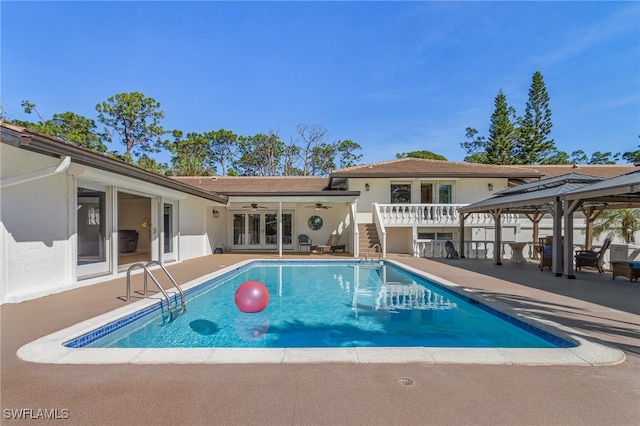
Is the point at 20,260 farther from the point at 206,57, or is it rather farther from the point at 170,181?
the point at 206,57

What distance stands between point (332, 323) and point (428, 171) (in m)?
14.2

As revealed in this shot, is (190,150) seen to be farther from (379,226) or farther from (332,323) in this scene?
(332,323)

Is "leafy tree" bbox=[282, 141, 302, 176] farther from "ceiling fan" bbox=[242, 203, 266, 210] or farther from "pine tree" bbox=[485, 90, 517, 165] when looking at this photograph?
"ceiling fan" bbox=[242, 203, 266, 210]

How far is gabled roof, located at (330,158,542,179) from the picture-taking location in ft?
58.7

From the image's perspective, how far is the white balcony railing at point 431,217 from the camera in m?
16.6

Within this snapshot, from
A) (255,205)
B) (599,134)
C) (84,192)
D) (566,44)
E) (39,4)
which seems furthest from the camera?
(599,134)

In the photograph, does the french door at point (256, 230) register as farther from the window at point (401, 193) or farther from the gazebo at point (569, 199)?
the gazebo at point (569, 199)

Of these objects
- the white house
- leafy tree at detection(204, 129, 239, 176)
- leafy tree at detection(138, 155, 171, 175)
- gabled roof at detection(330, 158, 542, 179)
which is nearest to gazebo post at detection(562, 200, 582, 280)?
the white house

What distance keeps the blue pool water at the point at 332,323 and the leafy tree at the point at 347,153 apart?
34157 mm

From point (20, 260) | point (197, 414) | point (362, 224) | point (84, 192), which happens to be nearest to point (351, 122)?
point (362, 224)

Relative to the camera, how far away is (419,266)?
39.5ft

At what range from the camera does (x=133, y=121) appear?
35125 mm

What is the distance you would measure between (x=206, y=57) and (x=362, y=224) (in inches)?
442

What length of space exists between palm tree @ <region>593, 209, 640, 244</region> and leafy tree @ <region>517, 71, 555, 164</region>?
67.8 ft
